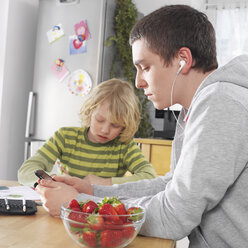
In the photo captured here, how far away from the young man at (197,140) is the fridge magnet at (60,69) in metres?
2.22

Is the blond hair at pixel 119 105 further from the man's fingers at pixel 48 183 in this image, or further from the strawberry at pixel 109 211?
the strawberry at pixel 109 211

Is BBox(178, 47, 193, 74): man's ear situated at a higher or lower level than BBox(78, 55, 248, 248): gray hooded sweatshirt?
higher

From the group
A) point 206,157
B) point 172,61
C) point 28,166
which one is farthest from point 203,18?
point 28,166

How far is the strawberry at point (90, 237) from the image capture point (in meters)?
0.67

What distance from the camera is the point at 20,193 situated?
1.18 m

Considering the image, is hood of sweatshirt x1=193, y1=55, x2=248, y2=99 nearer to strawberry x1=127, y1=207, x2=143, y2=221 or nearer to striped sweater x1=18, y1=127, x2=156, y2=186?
strawberry x1=127, y1=207, x2=143, y2=221

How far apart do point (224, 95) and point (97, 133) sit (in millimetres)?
945

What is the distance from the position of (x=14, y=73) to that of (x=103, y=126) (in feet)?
7.08

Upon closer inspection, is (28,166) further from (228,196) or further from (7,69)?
(7,69)

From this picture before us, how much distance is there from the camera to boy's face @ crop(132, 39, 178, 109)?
1.00 m

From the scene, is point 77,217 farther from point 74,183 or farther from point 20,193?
point 20,193

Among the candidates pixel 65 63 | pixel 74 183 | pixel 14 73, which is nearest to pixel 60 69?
pixel 65 63

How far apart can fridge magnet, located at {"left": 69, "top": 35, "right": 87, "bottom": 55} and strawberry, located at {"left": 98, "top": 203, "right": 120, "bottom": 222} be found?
8.28ft

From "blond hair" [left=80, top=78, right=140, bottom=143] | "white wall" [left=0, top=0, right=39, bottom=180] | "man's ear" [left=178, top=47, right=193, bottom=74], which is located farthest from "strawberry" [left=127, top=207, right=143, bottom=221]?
"white wall" [left=0, top=0, right=39, bottom=180]
